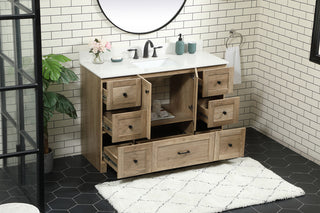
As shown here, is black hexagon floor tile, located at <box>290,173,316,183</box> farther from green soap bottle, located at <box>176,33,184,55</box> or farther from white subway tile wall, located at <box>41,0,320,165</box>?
green soap bottle, located at <box>176,33,184,55</box>

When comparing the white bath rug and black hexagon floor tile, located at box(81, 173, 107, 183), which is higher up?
the white bath rug

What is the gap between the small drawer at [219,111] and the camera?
200 inches

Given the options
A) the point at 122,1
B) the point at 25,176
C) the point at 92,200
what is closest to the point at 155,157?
the point at 92,200

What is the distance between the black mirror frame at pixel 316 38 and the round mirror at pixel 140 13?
1234 mm

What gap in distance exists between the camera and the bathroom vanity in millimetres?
4781

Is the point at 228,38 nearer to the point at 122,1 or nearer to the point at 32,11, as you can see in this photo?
the point at 122,1

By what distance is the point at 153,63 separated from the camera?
A: 17.5 ft

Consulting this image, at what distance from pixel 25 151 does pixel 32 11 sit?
1032 millimetres

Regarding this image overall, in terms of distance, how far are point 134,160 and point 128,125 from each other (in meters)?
0.30

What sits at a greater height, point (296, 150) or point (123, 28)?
point (123, 28)

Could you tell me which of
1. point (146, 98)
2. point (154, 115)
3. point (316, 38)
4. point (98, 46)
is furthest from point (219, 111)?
point (98, 46)

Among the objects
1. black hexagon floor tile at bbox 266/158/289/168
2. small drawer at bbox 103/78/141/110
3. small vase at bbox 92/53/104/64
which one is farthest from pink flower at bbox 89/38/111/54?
black hexagon floor tile at bbox 266/158/289/168

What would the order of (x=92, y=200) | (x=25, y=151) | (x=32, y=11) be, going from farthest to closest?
(x=92, y=200)
(x=25, y=151)
(x=32, y=11)

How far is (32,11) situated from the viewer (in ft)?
12.9
